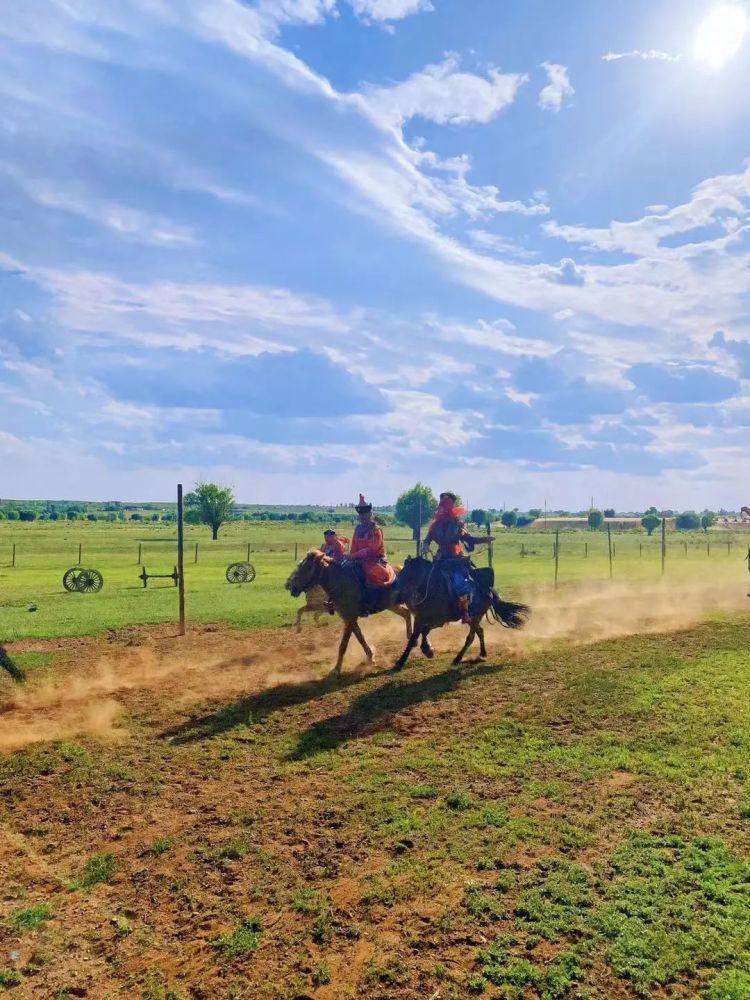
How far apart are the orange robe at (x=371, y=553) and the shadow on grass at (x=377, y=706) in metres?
2.63

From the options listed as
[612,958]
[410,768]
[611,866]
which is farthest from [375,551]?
[612,958]

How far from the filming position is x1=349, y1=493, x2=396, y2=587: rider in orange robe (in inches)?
607

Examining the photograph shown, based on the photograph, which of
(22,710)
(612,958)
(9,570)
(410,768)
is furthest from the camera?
(9,570)

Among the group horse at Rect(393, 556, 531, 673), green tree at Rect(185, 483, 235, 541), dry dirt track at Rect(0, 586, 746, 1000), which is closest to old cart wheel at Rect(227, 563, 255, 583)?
dry dirt track at Rect(0, 586, 746, 1000)

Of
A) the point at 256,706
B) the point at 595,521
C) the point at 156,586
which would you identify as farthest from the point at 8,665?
the point at 595,521

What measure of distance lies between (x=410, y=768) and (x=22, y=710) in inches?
294

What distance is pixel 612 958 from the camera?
4.84 metres

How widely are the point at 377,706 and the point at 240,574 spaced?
2662 centimetres

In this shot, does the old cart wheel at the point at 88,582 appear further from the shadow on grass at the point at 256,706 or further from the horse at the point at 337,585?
the shadow on grass at the point at 256,706

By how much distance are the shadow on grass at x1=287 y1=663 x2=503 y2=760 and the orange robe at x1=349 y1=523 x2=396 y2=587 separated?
263cm

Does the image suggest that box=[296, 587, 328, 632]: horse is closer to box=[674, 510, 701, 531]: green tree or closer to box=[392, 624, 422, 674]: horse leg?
box=[392, 624, 422, 674]: horse leg

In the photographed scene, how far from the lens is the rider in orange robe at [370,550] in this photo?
1541 centimetres

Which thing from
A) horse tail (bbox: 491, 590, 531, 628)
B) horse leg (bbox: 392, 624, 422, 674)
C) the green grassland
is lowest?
the green grassland

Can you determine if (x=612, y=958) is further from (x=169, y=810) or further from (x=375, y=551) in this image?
(x=375, y=551)
